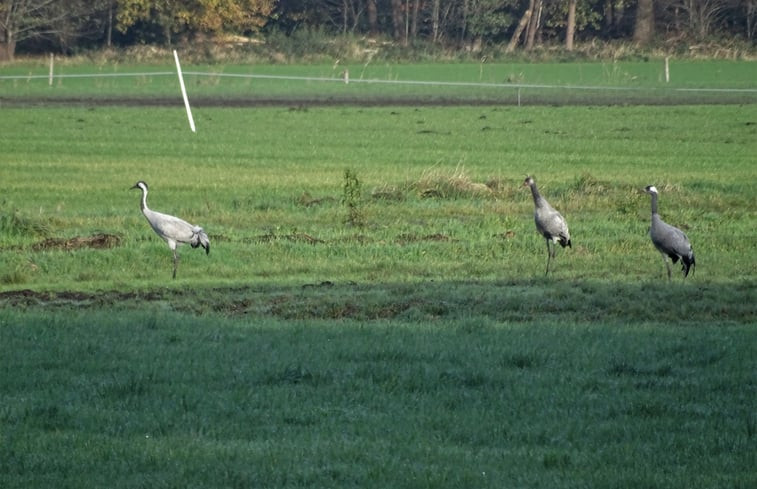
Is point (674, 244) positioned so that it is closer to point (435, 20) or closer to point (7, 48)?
point (7, 48)

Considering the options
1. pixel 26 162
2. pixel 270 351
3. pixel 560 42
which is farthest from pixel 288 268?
pixel 560 42

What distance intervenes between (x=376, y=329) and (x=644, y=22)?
71080 millimetres

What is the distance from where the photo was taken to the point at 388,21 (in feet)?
299

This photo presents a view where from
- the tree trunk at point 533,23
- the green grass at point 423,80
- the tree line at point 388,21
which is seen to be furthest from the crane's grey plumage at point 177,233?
the tree trunk at point 533,23

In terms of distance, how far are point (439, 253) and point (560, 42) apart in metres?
68.4

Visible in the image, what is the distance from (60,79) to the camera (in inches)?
2382

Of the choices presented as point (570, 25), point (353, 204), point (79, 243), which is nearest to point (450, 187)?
point (353, 204)

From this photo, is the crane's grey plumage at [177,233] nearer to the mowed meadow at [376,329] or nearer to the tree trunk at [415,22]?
the mowed meadow at [376,329]

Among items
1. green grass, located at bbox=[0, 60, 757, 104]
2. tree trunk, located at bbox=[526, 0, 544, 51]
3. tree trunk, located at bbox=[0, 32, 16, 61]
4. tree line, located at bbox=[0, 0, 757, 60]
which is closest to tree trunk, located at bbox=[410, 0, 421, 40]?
tree line, located at bbox=[0, 0, 757, 60]

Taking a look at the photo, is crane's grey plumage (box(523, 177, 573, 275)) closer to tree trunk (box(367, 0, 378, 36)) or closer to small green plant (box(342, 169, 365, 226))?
small green plant (box(342, 169, 365, 226))

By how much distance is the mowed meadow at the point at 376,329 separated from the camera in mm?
7926

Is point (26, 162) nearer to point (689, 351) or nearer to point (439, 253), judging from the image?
point (439, 253)

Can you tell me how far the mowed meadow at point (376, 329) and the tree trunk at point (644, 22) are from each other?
5122cm

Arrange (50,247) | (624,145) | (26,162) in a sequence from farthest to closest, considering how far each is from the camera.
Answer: (624,145) → (26,162) → (50,247)
